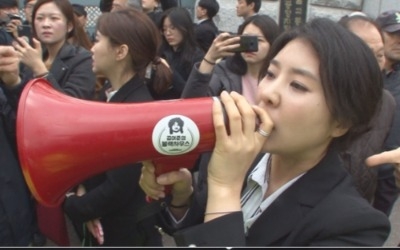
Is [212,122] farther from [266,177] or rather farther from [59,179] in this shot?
[59,179]

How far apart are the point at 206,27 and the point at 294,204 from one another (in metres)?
4.50

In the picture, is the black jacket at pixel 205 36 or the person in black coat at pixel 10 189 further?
the black jacket at pixel 205 36

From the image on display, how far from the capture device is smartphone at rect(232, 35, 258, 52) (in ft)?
9.67

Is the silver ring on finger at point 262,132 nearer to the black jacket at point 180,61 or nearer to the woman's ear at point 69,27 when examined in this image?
the woman's ear at point 69,27

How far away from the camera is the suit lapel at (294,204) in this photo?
3.85ft

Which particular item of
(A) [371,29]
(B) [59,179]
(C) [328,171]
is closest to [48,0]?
(A) [371,29]

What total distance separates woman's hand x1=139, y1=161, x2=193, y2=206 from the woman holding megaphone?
24cm

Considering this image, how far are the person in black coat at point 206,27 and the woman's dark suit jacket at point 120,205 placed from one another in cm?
306

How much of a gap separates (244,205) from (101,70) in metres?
1.25

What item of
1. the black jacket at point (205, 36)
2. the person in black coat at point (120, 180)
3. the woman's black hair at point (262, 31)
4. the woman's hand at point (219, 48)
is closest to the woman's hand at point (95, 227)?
the person in black coat at point (120, 180)

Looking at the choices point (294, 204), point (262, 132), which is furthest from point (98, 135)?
point (294, 204)

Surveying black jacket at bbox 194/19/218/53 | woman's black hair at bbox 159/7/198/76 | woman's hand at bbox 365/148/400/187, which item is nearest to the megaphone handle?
woman's hand at bbox 365/148/400/187

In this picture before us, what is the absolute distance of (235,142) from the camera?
1110 millimetres

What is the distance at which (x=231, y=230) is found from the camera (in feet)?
3.56
